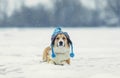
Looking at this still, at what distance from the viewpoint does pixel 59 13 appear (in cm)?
2780

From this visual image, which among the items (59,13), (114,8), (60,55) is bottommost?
(60,55)

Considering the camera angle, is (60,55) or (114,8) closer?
(60,55)

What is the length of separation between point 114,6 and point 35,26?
632 cm

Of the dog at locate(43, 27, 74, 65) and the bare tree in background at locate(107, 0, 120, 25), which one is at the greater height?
the bare tree in background at locate(107, 0, 120, 25)

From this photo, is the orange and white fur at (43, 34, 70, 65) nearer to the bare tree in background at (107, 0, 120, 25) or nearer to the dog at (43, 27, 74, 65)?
the dog at (43, 27, 74, 65)

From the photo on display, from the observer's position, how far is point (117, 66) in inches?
281

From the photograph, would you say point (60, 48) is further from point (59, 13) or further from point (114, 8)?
point (114, 8)

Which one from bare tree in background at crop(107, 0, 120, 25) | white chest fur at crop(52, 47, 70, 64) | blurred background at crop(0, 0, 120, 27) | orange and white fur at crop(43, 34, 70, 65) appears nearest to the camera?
orange and white fur at crop(43, 34, 70, 65)

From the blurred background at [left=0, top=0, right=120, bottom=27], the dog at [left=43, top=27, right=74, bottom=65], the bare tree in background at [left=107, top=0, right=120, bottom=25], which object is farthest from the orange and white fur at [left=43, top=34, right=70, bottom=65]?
the bare tree in background at [left=107, top=0, right=120, bottom=25]

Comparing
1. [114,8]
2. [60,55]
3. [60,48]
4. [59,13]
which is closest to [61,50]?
[60,48]

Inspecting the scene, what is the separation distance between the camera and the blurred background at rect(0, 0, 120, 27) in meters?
26.9

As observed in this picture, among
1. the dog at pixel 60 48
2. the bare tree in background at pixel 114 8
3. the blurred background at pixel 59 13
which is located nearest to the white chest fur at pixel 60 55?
the dog at pixel 60 48

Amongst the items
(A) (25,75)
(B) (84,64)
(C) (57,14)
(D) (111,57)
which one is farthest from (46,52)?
(C) (57,14)

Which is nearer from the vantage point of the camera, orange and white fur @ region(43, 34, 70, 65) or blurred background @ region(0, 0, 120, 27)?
orange and white fur @ region(43, 34, 70, 65)
